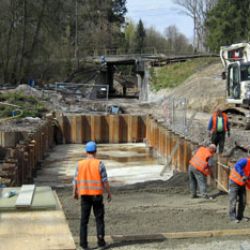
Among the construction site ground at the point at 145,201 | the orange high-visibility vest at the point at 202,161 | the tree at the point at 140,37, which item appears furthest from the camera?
the tree at the point at 140,37

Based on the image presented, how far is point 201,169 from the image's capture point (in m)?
12.1

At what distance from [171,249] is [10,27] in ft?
142

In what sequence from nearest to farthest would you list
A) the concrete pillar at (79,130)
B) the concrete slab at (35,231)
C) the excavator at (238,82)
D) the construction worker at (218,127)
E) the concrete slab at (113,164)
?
the concrete slab at (35,231)
the construction worker at (218,127)
the concrete slab at (113,164)
the excavator at (238,82)
the concrete pillar at (79,130)

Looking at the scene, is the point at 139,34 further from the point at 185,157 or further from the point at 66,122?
the point at 185,157

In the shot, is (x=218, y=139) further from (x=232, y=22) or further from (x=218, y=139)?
(x=232, y=22)

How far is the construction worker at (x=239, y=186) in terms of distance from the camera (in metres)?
9.23

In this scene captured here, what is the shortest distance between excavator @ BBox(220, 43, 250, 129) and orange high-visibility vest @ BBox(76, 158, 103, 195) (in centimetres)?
1573

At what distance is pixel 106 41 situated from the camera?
8294 cm

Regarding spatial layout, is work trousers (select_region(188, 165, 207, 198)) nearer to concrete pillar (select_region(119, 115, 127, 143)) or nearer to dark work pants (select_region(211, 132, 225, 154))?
dark work pants (select_region(211, 132, 225, 154))

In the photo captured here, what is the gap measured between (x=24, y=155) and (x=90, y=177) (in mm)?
8906

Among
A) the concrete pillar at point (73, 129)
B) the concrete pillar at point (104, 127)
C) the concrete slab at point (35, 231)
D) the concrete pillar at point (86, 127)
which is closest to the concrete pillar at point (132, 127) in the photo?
the concrete pillar at point (104, 127)

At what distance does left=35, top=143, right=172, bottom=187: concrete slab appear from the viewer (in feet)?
58.6

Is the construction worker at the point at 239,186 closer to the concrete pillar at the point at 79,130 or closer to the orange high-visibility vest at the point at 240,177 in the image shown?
the orange high-visibility vest at the point at 240,177

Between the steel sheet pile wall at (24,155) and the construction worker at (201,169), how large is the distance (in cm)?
402
